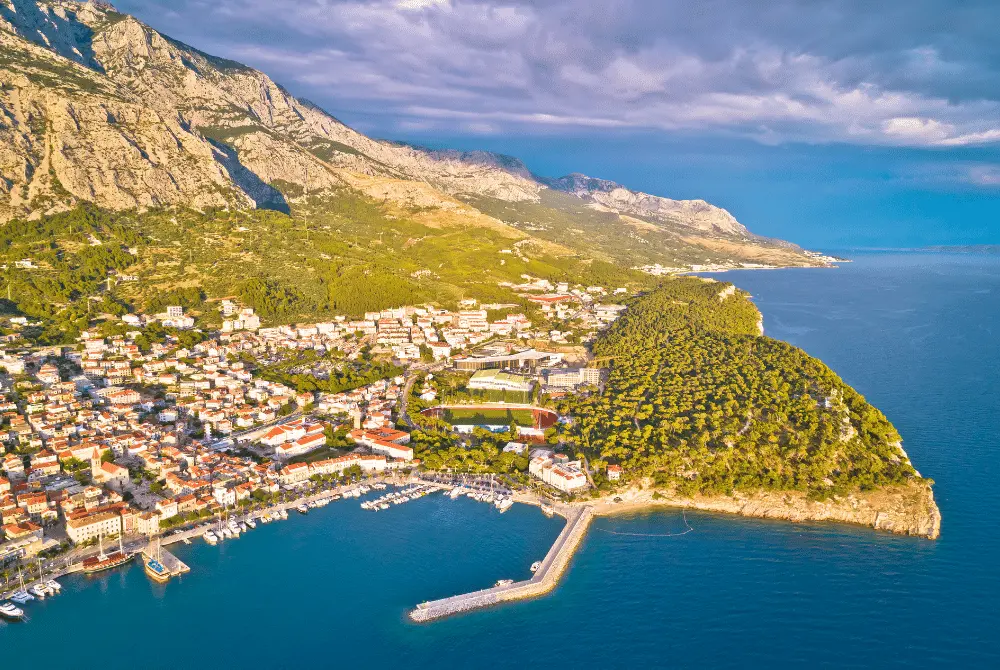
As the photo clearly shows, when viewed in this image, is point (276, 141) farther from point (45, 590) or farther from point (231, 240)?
point (45, 590)

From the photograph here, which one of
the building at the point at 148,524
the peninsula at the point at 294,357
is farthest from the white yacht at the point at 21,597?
the building at the point at 148,524

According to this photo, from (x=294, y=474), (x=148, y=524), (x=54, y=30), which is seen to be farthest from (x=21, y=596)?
(x=54, y=30)

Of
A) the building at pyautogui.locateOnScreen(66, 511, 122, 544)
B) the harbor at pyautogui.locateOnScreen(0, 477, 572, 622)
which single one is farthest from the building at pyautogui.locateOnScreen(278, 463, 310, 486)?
the building at pyautogui.locateOnScreen(66, 511, 122, 544)

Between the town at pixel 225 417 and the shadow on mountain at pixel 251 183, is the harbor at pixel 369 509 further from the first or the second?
the shadow on mountain at pixel 251 183

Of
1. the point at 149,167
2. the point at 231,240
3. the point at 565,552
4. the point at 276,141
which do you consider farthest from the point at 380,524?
the point at 276,141

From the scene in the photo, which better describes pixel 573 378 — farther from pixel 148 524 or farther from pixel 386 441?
pixel 148 524

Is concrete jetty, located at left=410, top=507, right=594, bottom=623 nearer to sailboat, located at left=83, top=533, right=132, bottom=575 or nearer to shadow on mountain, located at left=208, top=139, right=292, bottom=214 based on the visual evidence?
sailboat, located at left=83, top=533, right=132, bottom=575
